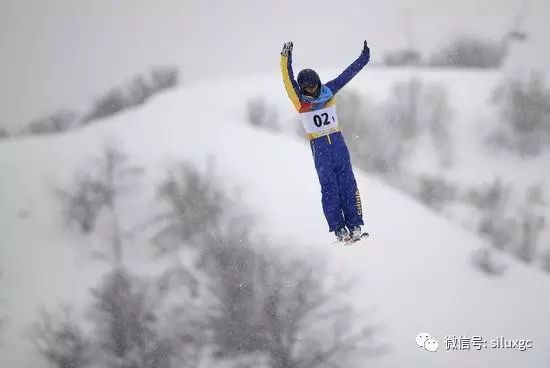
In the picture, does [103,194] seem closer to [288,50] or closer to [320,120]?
[320,120]

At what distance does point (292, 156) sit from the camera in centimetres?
3416

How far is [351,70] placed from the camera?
6301 mm

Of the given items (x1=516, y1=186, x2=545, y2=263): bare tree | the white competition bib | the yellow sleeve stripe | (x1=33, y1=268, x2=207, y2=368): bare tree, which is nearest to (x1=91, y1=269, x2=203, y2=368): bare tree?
(x1=33, y1=268, x2=207, y2=368): bare tree

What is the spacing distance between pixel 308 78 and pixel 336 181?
129cm

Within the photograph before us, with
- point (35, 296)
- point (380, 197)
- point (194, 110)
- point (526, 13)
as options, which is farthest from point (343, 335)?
point (526, 13)

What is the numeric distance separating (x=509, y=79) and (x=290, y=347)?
25.1 metres

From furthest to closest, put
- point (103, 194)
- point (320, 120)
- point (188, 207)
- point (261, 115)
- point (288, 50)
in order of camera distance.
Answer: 1. point (261, 115)
2. point (103, 194)
3. point (188, 207)
4. point (320, 120)
5. point (288, 50)

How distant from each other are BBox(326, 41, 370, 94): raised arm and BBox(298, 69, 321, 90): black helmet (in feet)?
0.74

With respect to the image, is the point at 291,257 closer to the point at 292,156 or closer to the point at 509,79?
the point at 292,156

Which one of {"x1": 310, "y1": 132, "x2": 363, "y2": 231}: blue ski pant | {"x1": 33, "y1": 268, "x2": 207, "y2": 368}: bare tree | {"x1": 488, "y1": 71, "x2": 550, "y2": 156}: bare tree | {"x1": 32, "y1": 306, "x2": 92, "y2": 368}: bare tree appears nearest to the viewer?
{"x1": 310, "y1": 132, "x2": 363, "y2": 231}: blue ski pant

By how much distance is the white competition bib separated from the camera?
6.36 m

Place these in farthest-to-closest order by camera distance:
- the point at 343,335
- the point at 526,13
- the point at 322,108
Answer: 1. the point at 526,13
2. the point at 343,335
3. the point at 322,108

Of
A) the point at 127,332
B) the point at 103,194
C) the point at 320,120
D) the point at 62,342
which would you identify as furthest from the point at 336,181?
the point at 103,194

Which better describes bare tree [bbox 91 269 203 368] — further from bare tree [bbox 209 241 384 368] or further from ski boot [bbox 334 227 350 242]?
ski boot [bbox 334 227 350 242]
